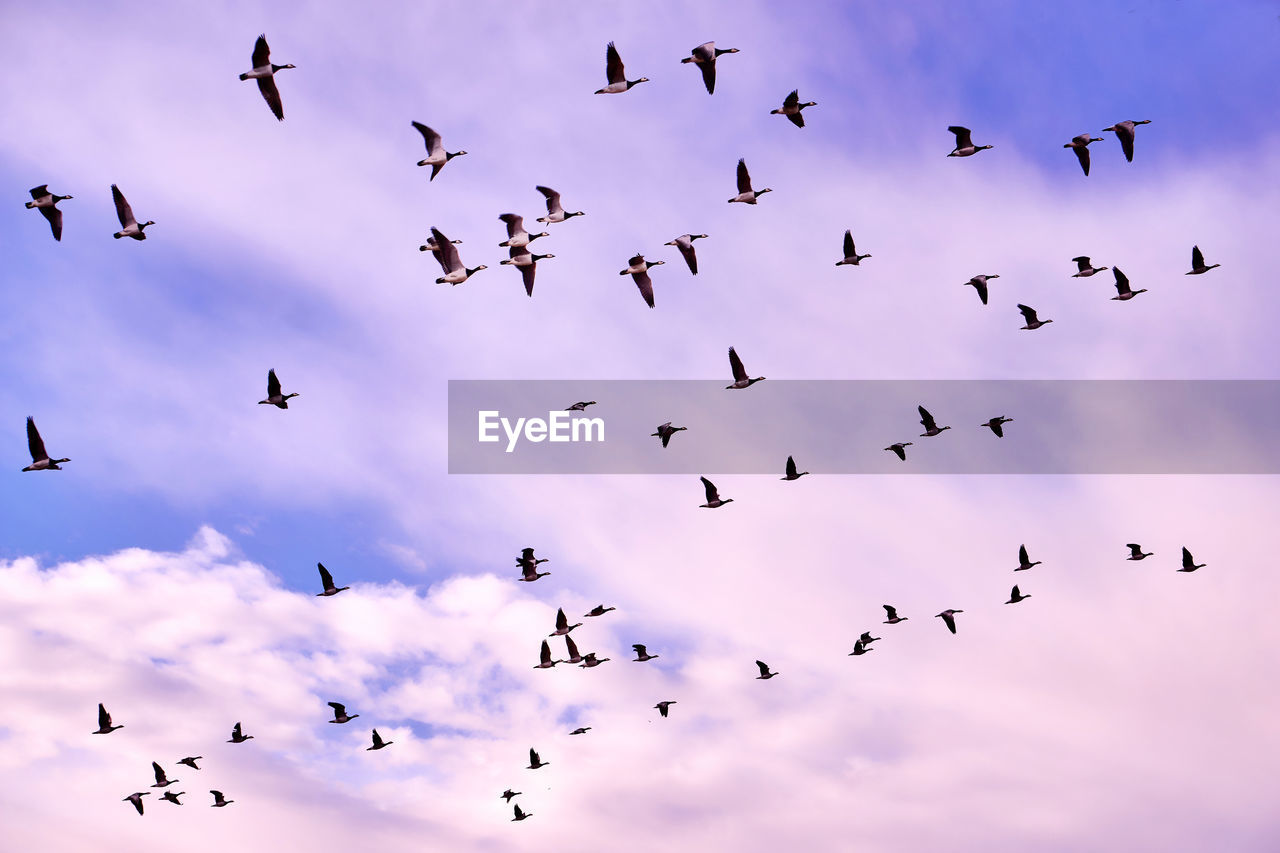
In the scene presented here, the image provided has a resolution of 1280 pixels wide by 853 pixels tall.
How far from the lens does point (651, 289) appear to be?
66.0 metres

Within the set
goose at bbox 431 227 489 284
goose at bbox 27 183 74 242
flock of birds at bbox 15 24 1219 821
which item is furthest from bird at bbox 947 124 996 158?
goose at bbox 27 183 74 242

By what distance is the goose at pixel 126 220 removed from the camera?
60656 millimetres

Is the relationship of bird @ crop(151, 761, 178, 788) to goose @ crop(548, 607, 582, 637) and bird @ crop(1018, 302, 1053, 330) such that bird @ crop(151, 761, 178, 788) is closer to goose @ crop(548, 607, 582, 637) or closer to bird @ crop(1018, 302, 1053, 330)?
goose @ crop(548, 607, 582, 637)

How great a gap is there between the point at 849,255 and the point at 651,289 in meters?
10.6

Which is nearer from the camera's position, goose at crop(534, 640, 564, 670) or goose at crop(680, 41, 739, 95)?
goose at crop(680, 41, 739, 95)

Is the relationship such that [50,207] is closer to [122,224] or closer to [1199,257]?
[122,224]

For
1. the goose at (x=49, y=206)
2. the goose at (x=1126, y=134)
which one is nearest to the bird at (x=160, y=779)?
the goose at (x=49, y=206)

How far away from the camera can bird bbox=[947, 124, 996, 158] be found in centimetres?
6762

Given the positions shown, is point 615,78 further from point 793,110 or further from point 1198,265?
point 1198,265

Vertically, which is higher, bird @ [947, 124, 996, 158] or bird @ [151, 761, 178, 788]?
bird @ [947, 124, 996, 158]

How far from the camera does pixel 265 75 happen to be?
53.2 m

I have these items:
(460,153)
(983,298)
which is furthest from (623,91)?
(983,298)

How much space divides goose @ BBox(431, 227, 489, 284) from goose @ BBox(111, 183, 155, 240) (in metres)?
13.4

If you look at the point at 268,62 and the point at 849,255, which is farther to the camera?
the point at 849,255
